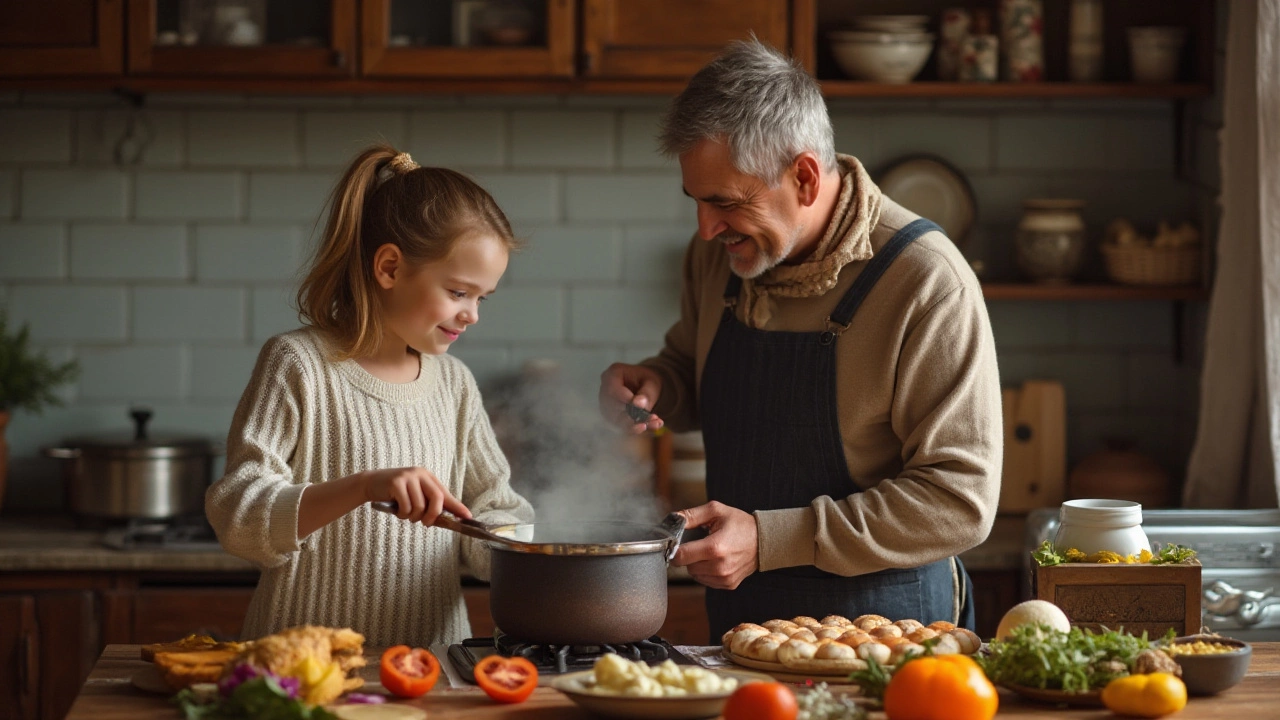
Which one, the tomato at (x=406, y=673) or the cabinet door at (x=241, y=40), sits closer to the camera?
the tomato at (x=406, y=673)

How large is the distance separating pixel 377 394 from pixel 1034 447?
6.45 ft

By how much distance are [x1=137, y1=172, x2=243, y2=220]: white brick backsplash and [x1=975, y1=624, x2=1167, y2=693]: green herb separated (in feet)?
7.84

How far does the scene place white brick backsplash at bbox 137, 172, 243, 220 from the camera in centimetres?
340

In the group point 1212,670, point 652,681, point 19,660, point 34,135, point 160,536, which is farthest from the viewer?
point 34,135

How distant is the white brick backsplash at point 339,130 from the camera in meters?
3.39

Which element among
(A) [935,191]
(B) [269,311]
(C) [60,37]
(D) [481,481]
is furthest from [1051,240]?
(C) [60,37]

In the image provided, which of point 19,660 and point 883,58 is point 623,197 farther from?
point 19,660

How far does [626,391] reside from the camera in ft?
7.47

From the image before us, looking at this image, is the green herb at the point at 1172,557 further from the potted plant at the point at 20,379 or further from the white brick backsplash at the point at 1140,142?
the potted plant at the point at 20,379

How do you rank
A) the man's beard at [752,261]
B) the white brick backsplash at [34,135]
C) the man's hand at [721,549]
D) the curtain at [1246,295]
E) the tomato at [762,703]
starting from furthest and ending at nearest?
the white brick backsplash at [34,135] < the curtain at [1246,295] < the man's beard at [752,261] < the man's hand at [721,549] < the tomato at [762,703]

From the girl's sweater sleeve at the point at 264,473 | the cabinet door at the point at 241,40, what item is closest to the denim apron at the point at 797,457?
the girl's sweater sleeve at the point at 264,473

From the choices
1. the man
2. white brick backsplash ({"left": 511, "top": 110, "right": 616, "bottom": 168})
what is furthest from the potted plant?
the man

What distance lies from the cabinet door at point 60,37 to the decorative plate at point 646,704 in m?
2.15

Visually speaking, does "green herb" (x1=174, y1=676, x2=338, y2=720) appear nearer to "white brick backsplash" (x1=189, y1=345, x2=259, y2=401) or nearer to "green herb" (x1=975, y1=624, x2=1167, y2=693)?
"green herb" (x1=975, y1=624, x2=1167, y2=693)
